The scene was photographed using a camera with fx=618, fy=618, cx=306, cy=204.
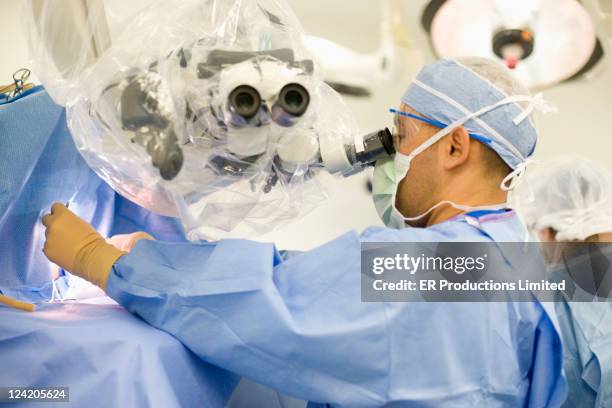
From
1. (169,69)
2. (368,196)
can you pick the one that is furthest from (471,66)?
(368,196)

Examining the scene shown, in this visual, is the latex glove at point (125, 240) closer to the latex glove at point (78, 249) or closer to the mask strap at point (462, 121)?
the latex glove at point (78, 249)

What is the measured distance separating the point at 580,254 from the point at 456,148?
86 centimetres

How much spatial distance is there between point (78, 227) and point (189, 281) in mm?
260

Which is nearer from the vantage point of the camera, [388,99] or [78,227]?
[78,227]

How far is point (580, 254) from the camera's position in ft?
6.86

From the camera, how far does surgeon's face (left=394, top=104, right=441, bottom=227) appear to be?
5.02ft

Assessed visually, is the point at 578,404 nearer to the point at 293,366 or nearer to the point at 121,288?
the point at 293,366

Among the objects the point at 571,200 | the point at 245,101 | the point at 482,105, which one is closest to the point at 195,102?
the point at 245,101

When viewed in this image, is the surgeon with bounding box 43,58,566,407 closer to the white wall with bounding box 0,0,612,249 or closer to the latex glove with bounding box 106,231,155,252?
the latex glove with bounding box 106,231,155,252

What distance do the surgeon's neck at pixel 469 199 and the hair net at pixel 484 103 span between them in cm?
8

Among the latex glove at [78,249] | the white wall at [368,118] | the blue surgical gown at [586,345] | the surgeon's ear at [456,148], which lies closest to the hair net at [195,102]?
the latex glove at [78,249]

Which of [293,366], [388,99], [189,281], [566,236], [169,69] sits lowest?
[566,236]

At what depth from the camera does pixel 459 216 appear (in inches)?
56.2

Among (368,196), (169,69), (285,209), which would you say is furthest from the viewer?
(368,196)
